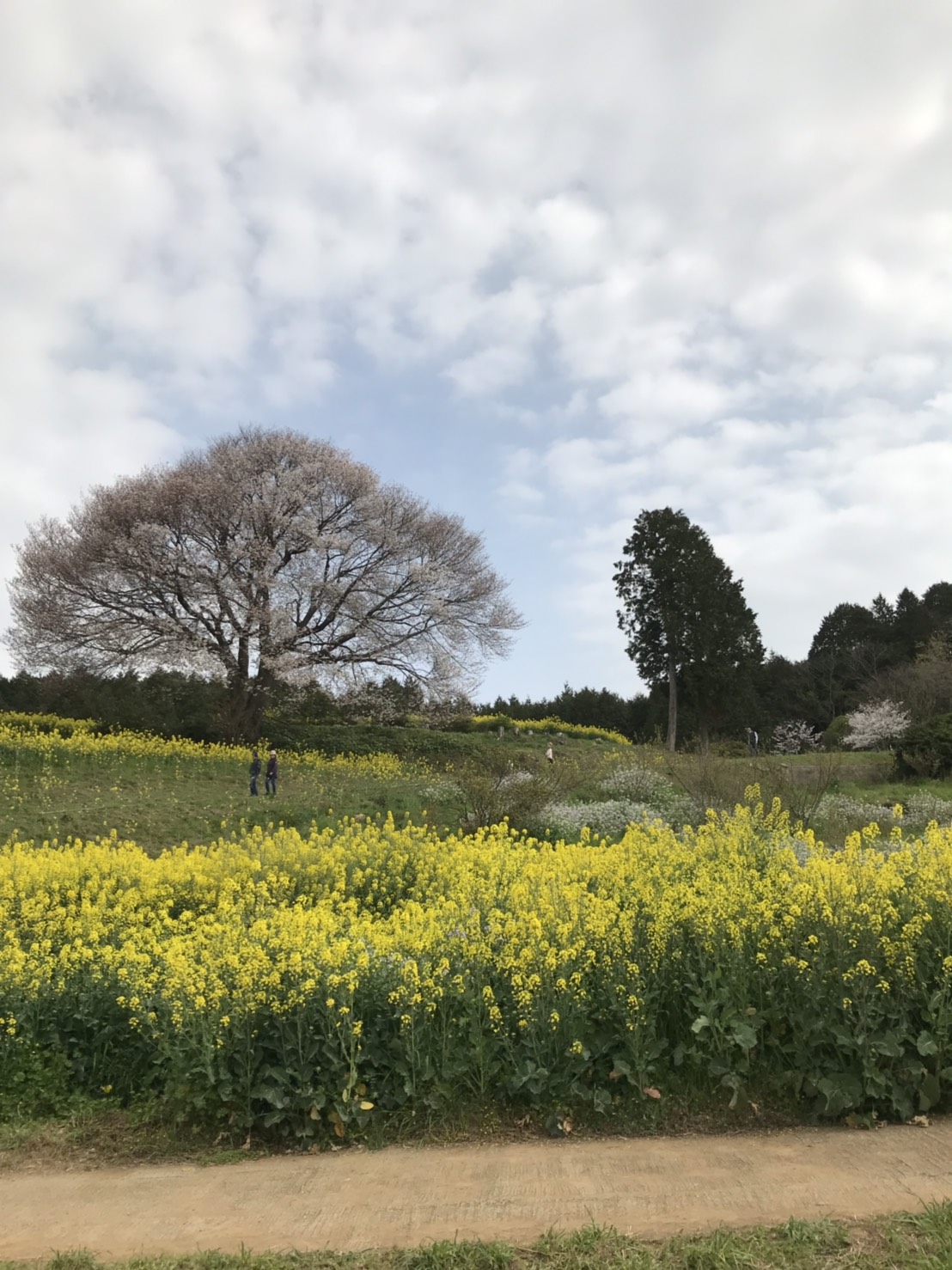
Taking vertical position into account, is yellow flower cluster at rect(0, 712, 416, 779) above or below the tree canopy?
below

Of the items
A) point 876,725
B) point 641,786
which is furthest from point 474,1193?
point 876,725

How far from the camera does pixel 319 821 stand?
13414 millimetres

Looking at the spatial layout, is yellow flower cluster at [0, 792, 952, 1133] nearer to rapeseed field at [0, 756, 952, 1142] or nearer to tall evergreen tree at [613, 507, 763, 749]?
rapeseed field at [0, 756, 952, 1142]

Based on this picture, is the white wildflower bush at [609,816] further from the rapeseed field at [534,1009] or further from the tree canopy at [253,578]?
the tree canopy at [253,578]

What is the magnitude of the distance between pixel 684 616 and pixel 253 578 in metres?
18.8

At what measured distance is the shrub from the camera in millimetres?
19219

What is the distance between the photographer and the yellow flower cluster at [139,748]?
19453 mm

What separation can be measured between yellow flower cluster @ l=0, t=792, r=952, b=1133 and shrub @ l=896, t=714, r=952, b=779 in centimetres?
1537

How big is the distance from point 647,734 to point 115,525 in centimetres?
2723

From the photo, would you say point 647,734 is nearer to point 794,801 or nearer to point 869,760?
point 869,760

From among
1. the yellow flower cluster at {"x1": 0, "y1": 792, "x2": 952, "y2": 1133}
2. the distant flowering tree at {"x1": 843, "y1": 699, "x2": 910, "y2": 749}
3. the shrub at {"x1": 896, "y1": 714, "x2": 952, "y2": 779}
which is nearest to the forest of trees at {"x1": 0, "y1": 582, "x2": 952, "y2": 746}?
the distant flowering tree at {"x1": 843, "y1": 699, "x2": 910, "y2": 749}

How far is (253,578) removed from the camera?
2403 cm

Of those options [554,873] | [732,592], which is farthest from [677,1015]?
[732,592]

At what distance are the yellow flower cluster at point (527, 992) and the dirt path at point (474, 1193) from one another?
0.28 metres
